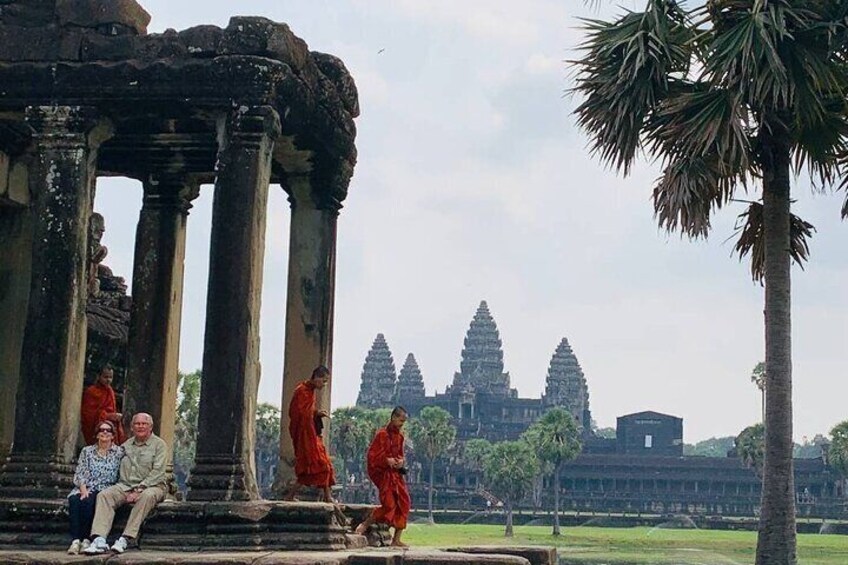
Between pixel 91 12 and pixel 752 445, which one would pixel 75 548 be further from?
pixel 752 445

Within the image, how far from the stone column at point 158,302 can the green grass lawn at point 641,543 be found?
2407cm

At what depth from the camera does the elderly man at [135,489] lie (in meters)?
8.26

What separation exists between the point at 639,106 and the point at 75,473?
6110 millimetres

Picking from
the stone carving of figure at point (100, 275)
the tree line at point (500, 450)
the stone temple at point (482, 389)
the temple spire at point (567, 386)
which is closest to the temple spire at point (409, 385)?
the stone temple at point (482, 389)

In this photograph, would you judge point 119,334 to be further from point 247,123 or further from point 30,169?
point 247,123

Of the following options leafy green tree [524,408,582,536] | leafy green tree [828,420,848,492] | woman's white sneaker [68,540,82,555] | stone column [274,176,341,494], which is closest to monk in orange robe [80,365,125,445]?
stone column [274,176,341,494]

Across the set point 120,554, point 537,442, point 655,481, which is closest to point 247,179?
point 120,554

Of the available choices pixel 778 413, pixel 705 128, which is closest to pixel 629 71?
pixel 705 128

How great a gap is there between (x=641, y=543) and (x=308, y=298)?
4914 cm

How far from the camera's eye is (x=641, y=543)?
189 ft

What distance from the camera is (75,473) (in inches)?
345

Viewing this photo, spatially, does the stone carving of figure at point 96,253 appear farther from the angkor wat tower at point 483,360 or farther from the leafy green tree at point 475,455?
the angkor wat tower at point 483,360

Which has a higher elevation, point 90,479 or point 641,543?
point 90,479

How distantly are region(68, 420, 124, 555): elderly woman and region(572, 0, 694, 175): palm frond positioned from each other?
573 cm
